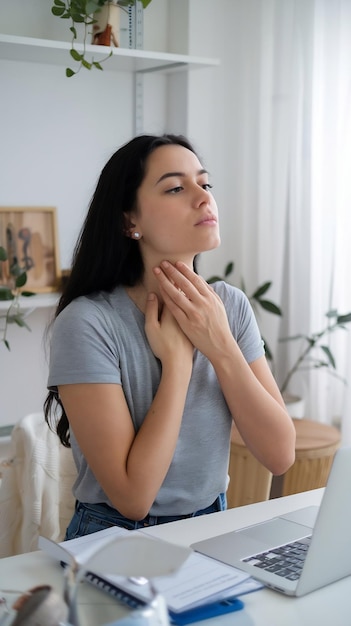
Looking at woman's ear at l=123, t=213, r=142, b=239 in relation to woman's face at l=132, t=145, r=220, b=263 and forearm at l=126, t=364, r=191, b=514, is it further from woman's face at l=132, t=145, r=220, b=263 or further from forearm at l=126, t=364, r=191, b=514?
forearm at l=126, t=364, r=191, b=514

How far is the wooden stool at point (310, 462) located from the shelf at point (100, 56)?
52.0 inches

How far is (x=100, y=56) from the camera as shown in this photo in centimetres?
272

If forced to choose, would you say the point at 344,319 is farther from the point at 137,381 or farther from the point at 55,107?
the point at 137,381

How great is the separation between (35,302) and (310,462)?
1.02 metres

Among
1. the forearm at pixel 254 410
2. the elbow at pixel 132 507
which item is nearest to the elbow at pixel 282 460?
the forearm at pixel 254 410

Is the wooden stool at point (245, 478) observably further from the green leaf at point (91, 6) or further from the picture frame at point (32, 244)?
the green leaf at point (91, 6)

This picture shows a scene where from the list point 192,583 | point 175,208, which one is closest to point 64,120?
point 175,208

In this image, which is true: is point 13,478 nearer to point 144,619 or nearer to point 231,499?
point 231,499

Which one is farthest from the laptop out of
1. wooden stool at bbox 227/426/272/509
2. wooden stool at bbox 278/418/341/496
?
wooden stool at bbox 278/418/341/496

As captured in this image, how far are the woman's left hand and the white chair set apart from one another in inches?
21.8

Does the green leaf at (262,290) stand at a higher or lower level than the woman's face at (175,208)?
A: lower

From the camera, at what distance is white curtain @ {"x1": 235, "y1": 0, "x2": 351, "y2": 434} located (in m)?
2.94

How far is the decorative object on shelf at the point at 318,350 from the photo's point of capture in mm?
2863

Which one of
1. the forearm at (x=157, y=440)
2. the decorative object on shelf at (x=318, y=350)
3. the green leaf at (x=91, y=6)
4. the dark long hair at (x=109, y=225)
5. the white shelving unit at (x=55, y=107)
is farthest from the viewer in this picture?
the decorative object on shelf at (x=318, y=350)
